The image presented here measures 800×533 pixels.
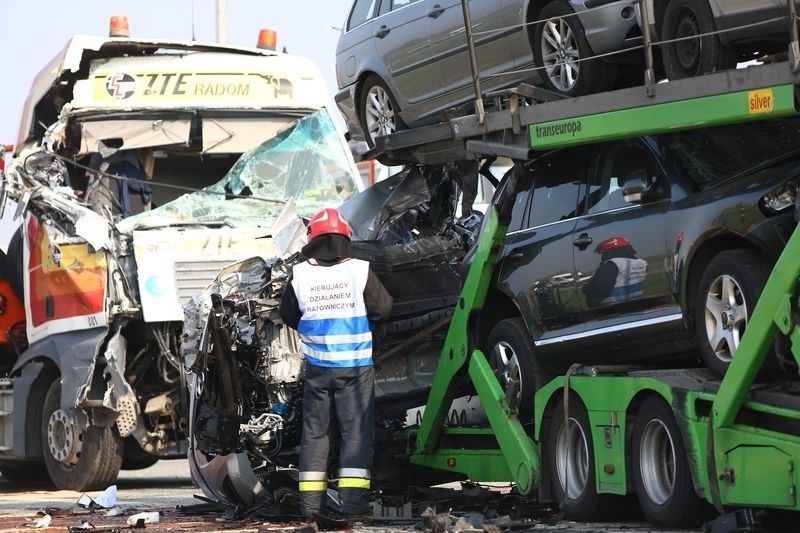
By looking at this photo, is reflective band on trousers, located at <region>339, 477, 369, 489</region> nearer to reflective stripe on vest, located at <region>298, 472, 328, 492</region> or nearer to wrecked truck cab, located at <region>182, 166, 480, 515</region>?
reflective stripe on vest, located at <region>298, 472, 328, 492</region>

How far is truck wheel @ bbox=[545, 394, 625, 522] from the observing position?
8398 mm

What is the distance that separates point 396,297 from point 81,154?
4.63 meters

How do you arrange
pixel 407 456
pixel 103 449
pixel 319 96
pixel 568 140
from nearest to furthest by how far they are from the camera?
pixel 568 140, pixel 407 456, pixel 103 449, pixel 319 96

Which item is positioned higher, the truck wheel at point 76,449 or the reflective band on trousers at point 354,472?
the truck wheel at point 76,449

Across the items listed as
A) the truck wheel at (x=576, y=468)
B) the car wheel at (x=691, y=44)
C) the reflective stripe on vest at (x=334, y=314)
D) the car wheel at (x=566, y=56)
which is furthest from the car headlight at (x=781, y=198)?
the reflective stripe on vest at (x=334, y=314)

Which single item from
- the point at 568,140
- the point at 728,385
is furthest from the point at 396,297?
the point at 728,385

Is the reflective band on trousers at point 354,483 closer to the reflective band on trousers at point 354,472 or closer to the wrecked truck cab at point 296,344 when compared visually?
the reflective band on trousers at point 354,472

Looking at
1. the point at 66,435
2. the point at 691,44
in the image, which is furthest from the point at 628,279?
the point at 66,435

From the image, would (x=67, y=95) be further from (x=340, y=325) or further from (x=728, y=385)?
(x=728, y=385)

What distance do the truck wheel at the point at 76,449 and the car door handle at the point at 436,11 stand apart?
482cm

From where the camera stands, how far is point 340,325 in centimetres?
939

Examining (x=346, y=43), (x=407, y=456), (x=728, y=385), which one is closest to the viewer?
(x=728, y=385)

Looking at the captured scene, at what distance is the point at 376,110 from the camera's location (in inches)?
480

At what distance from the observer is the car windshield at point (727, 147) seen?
7457 millimetres
